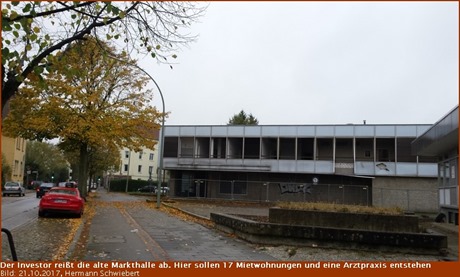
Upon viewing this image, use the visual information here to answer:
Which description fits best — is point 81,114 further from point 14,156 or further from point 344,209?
point 14,156

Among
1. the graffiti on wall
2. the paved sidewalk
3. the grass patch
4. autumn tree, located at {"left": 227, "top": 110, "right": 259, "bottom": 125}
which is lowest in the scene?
the paved sidewalk

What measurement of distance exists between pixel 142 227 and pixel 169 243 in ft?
13.6

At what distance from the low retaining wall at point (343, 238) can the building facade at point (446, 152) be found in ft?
20.5

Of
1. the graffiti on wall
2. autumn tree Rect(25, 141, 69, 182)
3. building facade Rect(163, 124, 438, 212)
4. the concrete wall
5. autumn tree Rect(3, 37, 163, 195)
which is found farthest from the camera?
autumn tree Rect(25, 141, 69, 182)

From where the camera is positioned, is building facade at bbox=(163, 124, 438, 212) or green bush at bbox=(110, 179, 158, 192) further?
green bush at bbox=(110, 179, 158, 192)

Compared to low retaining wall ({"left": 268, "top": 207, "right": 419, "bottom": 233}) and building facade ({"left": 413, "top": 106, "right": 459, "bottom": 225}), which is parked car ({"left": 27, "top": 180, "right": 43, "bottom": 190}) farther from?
low retaining wall ({"left": 268, "top": 207, "right": 419, "bottom": 233})

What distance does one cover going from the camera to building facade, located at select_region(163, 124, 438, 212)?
36.1 metres

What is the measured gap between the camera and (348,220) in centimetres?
1192

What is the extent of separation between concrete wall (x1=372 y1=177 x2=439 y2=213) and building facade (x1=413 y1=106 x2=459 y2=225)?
33.3 feet

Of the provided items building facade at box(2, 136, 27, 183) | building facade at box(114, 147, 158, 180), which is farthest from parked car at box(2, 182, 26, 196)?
building facade at box(114, 147, 158, 180)

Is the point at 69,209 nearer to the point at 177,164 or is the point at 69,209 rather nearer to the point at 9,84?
the point at 9,84

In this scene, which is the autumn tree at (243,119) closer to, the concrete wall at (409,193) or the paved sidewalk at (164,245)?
the concrete wall at (409,193)

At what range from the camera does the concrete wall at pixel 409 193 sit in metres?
32.8

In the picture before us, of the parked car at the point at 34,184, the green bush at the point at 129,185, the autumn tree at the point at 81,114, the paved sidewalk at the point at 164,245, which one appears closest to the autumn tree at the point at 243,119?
the green bush at the point at 129,185
